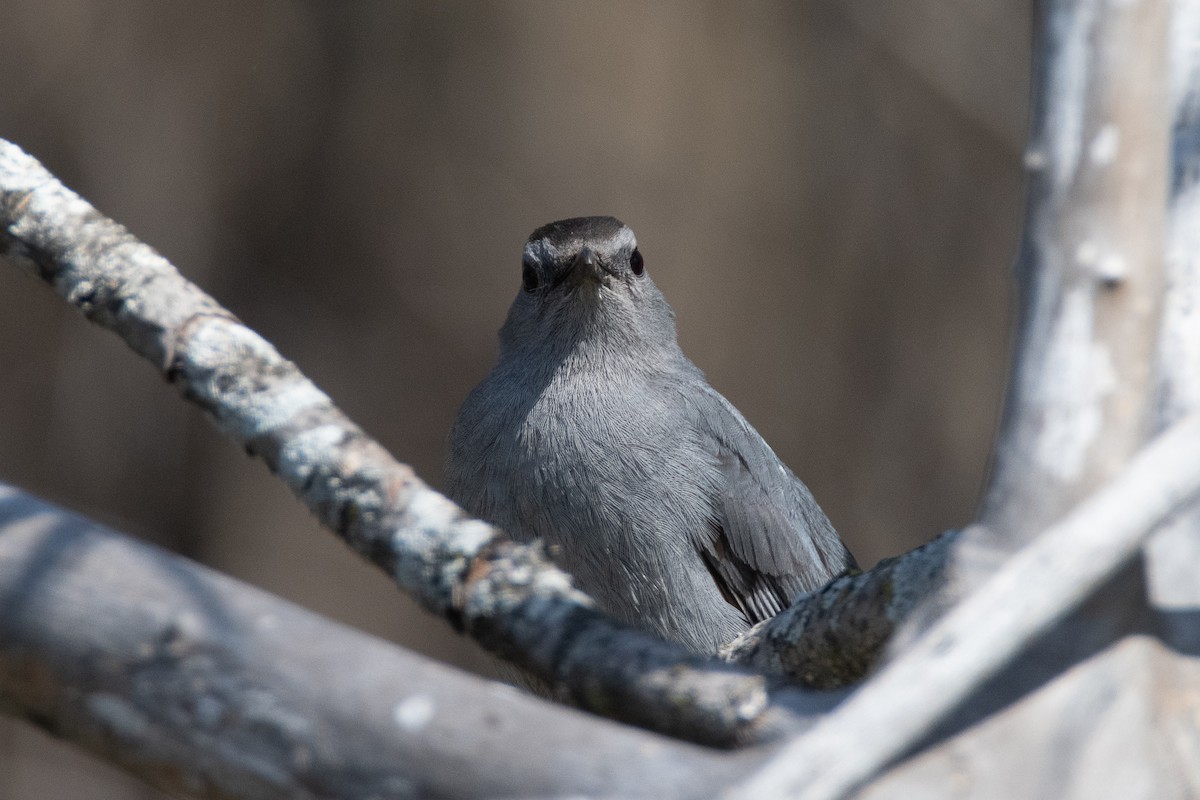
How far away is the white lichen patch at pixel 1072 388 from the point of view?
1.49 m

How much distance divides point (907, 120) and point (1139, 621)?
5.83 meters

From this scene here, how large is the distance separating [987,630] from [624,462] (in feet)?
7.28

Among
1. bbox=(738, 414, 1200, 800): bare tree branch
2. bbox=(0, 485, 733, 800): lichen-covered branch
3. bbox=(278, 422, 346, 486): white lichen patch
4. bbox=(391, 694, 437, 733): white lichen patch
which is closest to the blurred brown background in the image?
bbox=(278, 422, 346, 486): white lichen patch

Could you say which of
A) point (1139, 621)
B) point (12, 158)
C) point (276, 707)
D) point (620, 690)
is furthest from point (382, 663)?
point (12, 158)

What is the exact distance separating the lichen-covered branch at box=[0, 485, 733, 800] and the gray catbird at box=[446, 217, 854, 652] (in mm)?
1819

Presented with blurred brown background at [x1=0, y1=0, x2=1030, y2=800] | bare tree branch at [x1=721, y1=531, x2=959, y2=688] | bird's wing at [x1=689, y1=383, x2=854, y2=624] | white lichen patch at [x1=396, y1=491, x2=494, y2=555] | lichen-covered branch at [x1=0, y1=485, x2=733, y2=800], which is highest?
blurred brown background at [x1=0, y1=0, x2=1030, y2=800]

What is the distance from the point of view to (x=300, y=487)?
1.96 meters

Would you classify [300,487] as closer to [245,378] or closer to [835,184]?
[245,378]

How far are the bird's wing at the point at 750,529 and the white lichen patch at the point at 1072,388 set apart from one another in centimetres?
214

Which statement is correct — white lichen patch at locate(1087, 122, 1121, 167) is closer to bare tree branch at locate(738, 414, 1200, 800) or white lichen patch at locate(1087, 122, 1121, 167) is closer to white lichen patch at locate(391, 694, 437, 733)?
bare tree branch at locate(738, 414, 1200, 800)

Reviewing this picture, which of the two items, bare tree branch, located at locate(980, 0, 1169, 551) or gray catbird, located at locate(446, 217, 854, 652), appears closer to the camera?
bare tree branch, located at locate(980, 0, 1169, 551)

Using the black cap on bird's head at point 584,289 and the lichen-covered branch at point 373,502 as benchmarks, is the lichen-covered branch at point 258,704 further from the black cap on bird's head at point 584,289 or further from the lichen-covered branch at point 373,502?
the black cap on bird's head at point 584,289

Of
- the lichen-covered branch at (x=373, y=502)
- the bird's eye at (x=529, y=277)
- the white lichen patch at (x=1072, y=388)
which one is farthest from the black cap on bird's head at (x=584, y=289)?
the white lichen patch at (x=1072, y=388)

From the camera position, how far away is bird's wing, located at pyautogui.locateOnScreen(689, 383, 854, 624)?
3.72 meters
